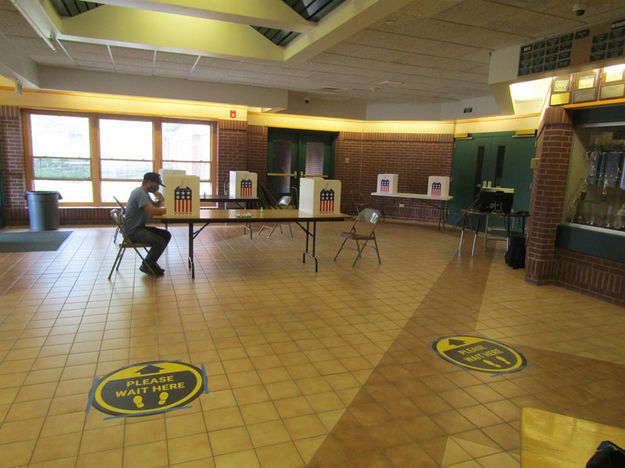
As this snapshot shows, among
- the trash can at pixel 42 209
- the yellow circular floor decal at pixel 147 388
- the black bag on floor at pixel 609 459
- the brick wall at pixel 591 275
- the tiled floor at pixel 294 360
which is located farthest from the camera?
the trash can at pixel 42 209

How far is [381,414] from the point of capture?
9.16 feet

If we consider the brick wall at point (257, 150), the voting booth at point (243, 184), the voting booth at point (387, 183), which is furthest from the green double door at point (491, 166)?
the voting booth at point (243, 184)

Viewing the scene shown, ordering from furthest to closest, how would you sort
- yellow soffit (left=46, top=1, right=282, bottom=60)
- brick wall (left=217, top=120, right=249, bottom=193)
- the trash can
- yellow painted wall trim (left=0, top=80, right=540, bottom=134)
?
brick wall (left=217, top=120, right=249, bottom=193) < yellow painted wall trim (left=0, top=80, right=540, bottom=134) < the trash can < yellow soffit (left=46, top=1, right=282, bottom=60)

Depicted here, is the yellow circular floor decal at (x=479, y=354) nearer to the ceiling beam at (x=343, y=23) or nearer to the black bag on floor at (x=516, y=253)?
the ceiling beam at (x=343, y=23)

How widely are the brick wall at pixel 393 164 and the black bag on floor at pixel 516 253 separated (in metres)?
4.98

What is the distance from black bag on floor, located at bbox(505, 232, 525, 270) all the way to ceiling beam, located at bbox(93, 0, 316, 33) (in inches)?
181

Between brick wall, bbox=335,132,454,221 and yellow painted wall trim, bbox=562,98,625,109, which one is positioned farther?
brick wall, bbox=335,132,454,221

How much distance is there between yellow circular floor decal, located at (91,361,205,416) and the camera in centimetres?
276

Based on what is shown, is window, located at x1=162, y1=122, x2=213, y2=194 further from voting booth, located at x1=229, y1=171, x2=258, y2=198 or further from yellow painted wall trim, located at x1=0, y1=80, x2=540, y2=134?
voting booth, located at x1=229, y1=171, x2=258, y2=198

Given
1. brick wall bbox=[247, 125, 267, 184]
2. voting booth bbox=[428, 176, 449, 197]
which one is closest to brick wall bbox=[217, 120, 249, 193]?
brick wall bbox=[247, 125, 267, 184]

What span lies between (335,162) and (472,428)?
10453 millimetres

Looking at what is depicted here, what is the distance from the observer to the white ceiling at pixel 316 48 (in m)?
4.64

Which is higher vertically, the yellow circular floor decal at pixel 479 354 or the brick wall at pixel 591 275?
the brick wall at pixel 591 275

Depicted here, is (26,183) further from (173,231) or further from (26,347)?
(26,347)
